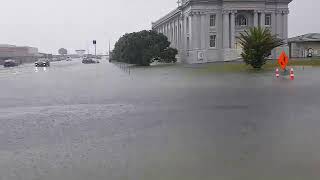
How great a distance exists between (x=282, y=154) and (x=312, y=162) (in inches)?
30.0

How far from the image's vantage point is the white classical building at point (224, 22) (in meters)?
84.8

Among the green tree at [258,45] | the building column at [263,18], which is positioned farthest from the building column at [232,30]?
the green tree at [258,45]

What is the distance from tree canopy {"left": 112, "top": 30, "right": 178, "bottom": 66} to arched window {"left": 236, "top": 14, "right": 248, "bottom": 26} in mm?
14001

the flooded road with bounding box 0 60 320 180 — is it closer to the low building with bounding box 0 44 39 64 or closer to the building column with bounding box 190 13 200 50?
the building column with bounding box 190 13 200 50

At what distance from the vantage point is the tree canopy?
79688mm

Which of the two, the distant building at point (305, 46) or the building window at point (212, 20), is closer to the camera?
the distant building at point (305, 46)

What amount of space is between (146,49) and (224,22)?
614 inches

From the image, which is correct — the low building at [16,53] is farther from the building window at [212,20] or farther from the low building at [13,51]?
the building window at [212,20]

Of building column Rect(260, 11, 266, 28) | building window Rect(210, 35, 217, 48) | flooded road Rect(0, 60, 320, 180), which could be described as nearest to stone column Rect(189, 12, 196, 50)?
building window Rect(210, 35, 217, 48)

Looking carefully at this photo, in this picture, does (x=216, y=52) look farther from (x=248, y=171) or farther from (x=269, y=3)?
(x=248, y=171)

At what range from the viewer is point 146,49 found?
7988 cm

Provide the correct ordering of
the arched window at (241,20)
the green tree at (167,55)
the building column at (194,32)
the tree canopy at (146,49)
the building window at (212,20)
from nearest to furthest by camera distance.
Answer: the tree canopy at (146,49) < the green tree at (167,55) < the building column at (194,32) < the building window at (212,20) < the arched window at (241,20)

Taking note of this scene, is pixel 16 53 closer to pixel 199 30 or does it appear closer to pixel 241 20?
pixel 199 30

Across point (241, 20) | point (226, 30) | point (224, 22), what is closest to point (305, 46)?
point (241, 20)
